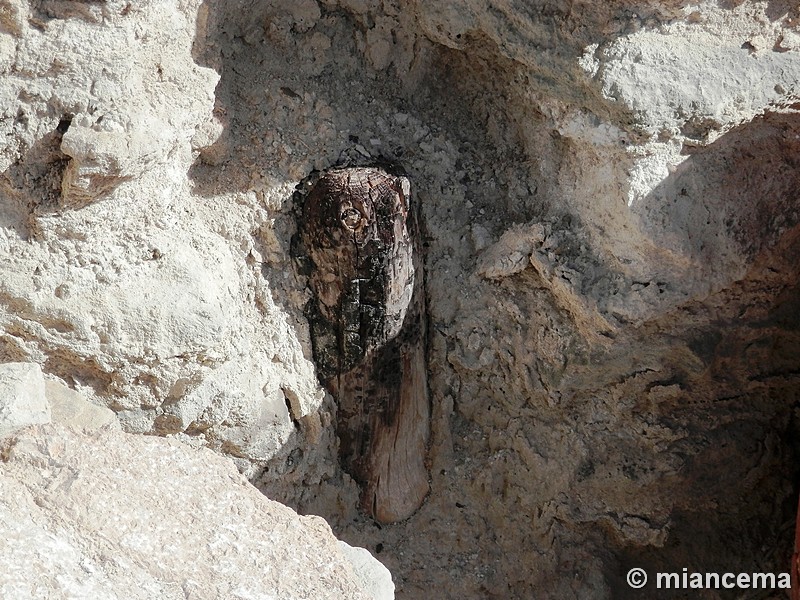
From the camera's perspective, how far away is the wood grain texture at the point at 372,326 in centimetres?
213

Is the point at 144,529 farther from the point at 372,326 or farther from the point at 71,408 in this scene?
the point at 372,326

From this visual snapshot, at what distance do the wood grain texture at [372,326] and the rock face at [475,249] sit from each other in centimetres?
6

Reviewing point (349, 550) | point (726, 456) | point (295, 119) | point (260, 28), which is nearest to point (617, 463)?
point (726, 456)

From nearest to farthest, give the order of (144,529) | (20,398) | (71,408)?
(144,529) → (20,398) → (71,408)

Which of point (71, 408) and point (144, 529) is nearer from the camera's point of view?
point (144, 529)

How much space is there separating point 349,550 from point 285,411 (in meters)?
0.76

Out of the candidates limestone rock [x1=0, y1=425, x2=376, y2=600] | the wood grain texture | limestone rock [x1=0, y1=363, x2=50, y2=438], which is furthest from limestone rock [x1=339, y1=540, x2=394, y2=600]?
the wood grain texture

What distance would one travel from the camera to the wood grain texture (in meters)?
2.13

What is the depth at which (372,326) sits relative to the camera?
2.26 metres

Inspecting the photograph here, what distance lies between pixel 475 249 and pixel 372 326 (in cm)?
34

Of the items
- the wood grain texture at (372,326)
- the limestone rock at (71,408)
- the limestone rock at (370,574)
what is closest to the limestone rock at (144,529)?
the limestone rock at (370,574)

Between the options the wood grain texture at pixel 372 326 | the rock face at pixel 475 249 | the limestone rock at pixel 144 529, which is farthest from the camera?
the wood grain texture at pixel 372 326

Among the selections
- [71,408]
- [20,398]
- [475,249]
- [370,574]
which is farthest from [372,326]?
[20,398]

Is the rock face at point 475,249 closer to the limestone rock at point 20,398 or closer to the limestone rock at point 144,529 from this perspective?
the limestone rock at point 20,398
